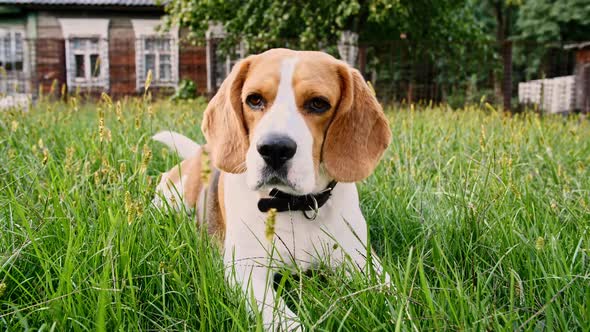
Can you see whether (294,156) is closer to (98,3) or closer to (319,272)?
(319,272)

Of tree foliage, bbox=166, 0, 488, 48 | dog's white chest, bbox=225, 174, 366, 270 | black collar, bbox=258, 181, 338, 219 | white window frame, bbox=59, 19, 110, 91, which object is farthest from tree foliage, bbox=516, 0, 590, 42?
black collar, bbox=258, 181, 338, 219

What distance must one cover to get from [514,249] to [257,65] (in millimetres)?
1352

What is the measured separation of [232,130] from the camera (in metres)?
2.55

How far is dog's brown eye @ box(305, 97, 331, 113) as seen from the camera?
2.32 m

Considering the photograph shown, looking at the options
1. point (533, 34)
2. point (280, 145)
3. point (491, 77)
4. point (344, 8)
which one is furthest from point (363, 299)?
point (533, 34)

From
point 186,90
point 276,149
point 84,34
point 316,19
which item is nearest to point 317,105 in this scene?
point 276,149

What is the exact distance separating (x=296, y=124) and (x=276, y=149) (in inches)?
5.7

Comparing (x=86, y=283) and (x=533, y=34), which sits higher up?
(x=533, y=34)

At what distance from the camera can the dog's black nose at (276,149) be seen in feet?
6.77

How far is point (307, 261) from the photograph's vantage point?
243cm

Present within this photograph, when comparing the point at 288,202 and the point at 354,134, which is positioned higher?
the point at 354,134

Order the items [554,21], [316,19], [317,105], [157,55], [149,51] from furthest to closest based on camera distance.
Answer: [554,21] → [157,55] → [149,51] → [316,19] → [317,105]

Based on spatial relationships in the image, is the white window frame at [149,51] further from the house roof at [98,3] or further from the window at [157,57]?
the house roof at [98,3]

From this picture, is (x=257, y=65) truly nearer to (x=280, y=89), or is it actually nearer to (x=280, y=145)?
(x=280, y=89)
